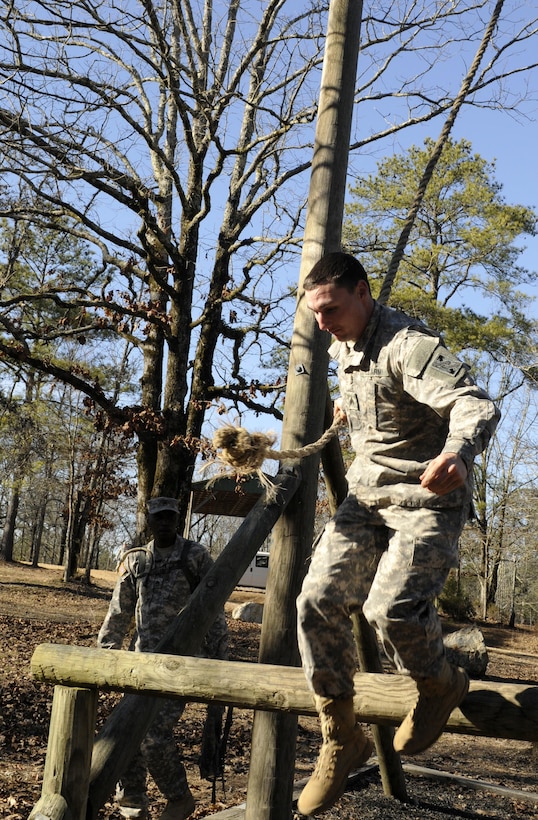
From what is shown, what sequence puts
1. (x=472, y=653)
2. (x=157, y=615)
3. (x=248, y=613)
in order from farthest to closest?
1. (x=248, y=613)
2. (x=472, y=653)
3. (x=157, y=615)

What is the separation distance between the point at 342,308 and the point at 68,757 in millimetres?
2154

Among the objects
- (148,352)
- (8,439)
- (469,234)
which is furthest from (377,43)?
(8,439)

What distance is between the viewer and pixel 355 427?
3059 mm

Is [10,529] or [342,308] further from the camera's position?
[10,529]

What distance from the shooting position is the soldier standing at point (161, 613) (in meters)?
5.00

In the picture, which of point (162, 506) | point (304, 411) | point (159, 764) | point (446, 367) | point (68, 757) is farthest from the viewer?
point (162, 506)

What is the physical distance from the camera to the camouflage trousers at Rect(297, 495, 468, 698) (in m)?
2.67

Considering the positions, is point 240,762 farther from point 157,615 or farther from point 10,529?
point 10,529

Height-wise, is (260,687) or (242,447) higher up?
(242,447)

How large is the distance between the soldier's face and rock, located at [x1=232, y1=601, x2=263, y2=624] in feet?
60.6

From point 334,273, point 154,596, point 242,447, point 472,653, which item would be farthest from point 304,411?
point 472,653

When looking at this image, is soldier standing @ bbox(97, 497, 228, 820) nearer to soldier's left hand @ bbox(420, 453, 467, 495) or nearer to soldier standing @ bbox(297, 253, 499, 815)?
soldier standing @ bbox(297, 253, 499, 815)

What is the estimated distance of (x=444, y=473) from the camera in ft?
7.83

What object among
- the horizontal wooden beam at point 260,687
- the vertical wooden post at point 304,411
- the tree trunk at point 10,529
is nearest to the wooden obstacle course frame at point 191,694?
the horizontal wooden beam at point 260,687
